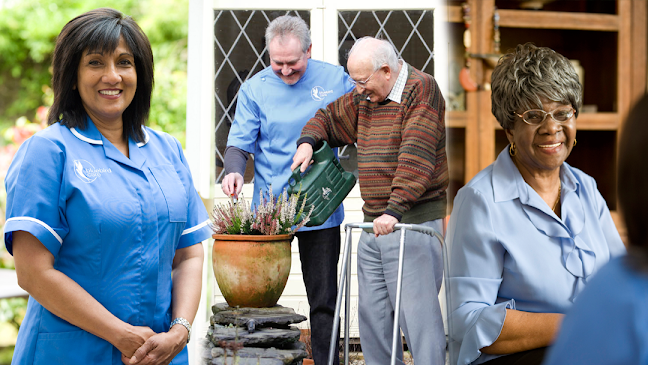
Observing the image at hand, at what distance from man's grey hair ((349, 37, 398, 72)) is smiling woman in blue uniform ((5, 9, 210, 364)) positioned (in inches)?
31.6

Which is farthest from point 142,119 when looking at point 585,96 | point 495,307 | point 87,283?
point 585,96

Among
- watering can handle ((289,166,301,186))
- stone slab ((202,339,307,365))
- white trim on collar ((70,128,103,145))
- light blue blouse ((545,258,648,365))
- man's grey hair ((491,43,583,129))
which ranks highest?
man's grey hair ((491,43,583,129))

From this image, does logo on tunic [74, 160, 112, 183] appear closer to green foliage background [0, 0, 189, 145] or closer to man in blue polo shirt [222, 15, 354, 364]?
man in blue polo shirt [222, 15, 354, 364]

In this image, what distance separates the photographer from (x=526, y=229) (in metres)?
1.60

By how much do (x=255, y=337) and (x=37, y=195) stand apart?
109cm

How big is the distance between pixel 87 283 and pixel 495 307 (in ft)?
3.42

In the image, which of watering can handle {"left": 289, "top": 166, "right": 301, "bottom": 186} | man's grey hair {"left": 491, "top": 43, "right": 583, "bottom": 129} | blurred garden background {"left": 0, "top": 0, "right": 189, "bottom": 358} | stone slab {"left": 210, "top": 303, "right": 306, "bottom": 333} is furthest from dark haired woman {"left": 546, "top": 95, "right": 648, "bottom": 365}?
blurred garden background {"left": 0, "top": 0, "right": 189, "bottom": 358}

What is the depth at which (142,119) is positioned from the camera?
1.65m

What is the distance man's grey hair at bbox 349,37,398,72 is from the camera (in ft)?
6.77

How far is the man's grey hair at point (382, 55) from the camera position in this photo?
206 cm

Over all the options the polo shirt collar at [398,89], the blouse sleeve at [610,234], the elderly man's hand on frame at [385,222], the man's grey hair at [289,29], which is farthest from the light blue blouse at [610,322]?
the man's grey hair at [289,29]

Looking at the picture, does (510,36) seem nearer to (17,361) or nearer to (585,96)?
(585,96)

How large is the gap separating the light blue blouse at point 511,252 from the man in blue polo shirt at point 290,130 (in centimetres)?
69

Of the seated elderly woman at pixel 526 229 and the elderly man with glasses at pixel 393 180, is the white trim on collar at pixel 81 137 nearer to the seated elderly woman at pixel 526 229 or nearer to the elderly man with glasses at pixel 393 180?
the elderly man with glasses at pixel 393 180
